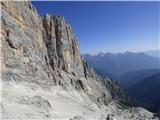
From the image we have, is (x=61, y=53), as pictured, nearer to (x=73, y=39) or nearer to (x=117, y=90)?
(x=73, y=39)

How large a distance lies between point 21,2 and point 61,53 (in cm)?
2456

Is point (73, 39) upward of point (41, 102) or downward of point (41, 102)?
upward

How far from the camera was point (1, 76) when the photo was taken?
4884 centimetres

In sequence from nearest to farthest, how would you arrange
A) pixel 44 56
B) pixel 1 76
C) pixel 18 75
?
pixel 1 76 < pixel 18 75 < pixel 44 56

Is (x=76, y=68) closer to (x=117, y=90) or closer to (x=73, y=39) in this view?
(x=73, y=39)

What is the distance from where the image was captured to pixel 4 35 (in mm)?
56625

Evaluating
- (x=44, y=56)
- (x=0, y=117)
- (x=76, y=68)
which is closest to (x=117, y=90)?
(x=76, y=68)

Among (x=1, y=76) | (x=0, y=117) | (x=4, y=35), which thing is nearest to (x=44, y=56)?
(x=4, y=35)

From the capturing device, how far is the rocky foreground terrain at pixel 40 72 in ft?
135

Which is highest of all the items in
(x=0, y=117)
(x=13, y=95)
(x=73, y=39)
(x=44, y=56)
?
(x=73, y=39)

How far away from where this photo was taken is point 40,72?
64.4 metres

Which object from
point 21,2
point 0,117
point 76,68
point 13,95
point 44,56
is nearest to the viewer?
point 0,117

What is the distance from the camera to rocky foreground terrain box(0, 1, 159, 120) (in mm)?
41300

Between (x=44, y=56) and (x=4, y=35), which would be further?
(x=44, y=56)
